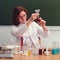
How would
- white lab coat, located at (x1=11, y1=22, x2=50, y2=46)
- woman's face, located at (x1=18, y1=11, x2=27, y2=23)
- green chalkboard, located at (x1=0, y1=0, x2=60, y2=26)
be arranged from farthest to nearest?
green chalkboard, located at (x1=0, y1=0, x2=60, y2=26), woman's face, located at (x1=18, y1=11, x2=27, y2=23), white lab coat, located at (x1=11, y1=22, x2=50, y2=46)

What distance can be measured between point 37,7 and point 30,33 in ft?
2.12

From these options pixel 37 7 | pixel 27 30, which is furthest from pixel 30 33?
pixel 37 7

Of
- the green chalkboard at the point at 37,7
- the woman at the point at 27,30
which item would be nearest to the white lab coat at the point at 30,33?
the woman at the point at 27,30

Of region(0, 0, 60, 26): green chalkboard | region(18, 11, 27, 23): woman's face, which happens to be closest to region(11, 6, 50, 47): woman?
region(18, 11, 27, 23): woman's face

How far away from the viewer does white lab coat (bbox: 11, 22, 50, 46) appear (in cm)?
241

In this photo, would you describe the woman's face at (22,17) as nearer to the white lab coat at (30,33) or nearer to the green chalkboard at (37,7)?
the white lab coat at (30,33)

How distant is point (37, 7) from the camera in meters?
3.13

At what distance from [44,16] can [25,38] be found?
76 centimetres

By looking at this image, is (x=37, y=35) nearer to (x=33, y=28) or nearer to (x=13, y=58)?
(x=33, y=28)

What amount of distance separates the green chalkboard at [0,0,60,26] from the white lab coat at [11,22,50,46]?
0.46 metres

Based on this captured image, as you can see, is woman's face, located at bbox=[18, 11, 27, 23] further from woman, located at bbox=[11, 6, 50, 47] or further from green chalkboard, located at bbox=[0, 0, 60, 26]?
green chalkboard, located at bbox=[0, 0, 60, 26]

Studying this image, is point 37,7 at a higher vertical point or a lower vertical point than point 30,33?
higher

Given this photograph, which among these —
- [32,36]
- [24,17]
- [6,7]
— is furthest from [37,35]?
[6,7]

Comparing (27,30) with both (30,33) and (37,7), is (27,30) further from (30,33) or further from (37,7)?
(37,7)
